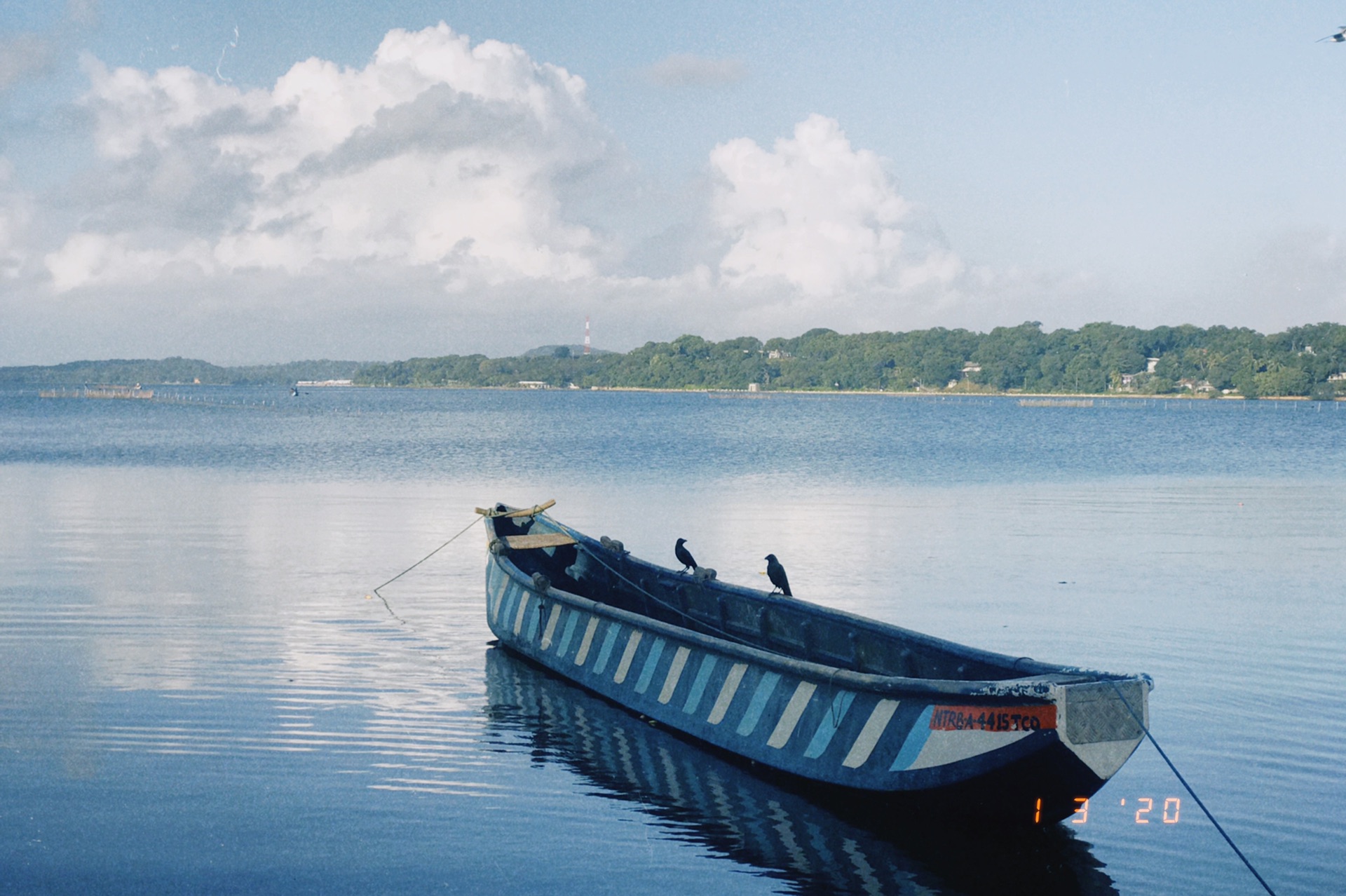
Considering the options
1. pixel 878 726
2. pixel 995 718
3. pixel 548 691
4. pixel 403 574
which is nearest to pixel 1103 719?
pixel 995 718

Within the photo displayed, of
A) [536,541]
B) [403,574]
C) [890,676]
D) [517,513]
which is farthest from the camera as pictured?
[403,574]

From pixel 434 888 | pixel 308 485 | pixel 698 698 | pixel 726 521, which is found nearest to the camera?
pixel 434 888

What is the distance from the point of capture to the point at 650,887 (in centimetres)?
905

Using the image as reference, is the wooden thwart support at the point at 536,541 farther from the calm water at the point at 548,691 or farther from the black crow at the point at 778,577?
the black crow at the point at 778,577

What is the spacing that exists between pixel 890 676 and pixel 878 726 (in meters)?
1.20

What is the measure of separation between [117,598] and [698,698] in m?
11.3

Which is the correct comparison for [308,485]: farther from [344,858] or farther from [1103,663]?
[344,858]

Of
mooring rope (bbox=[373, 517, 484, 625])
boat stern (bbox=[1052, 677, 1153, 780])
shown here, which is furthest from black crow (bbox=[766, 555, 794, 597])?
mooring rope (bbox=[373, 517, 484, 625])

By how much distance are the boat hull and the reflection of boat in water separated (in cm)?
24

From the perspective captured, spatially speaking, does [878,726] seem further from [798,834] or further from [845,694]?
[798,834]

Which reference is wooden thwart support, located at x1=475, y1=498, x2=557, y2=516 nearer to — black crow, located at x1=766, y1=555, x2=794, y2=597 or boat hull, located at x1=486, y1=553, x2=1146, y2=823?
black crow, located at x1=766, y1=555, x2=794, y2=597

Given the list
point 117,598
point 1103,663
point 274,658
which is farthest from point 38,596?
point 1103,663

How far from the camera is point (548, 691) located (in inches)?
598

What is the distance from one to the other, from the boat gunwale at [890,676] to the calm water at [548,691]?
106 centimetres
